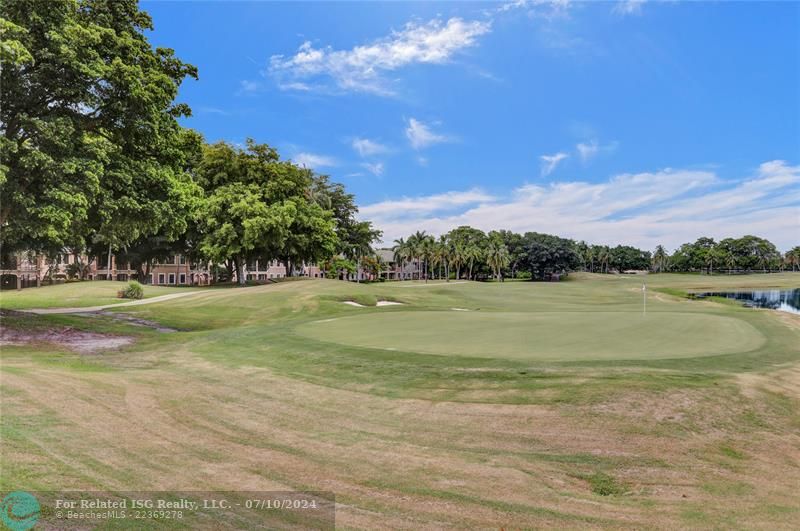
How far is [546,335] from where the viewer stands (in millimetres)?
18297

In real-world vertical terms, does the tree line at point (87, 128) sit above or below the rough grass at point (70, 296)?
above

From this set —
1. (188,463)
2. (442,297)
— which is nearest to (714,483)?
(188,463)

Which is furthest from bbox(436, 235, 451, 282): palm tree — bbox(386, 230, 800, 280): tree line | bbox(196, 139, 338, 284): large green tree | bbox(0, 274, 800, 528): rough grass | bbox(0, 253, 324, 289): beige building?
bbox(0, 274, 800, 528): rough grass

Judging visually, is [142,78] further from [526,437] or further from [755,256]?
[755,256]

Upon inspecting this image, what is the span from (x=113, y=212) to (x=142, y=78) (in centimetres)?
609

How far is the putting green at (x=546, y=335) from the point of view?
14852 mm

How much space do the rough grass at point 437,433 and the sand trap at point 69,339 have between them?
290cm

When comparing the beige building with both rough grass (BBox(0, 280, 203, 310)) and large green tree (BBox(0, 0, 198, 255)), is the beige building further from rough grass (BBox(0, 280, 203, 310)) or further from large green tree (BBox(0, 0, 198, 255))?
large green tree (BBox(0, 0, 198, 255))

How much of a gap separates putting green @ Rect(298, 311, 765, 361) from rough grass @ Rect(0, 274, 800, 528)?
91cm

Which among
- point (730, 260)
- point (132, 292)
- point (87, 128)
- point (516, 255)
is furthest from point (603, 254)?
point (87, 128)

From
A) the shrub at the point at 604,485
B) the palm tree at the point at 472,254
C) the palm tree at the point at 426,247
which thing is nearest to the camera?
the shrub at the point at 604,485

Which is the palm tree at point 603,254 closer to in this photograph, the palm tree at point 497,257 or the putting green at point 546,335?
the palm tree at point 497,257

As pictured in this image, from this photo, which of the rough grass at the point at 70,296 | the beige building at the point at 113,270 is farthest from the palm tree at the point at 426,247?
the rough grass at the point at 70,296

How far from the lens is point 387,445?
781cm
